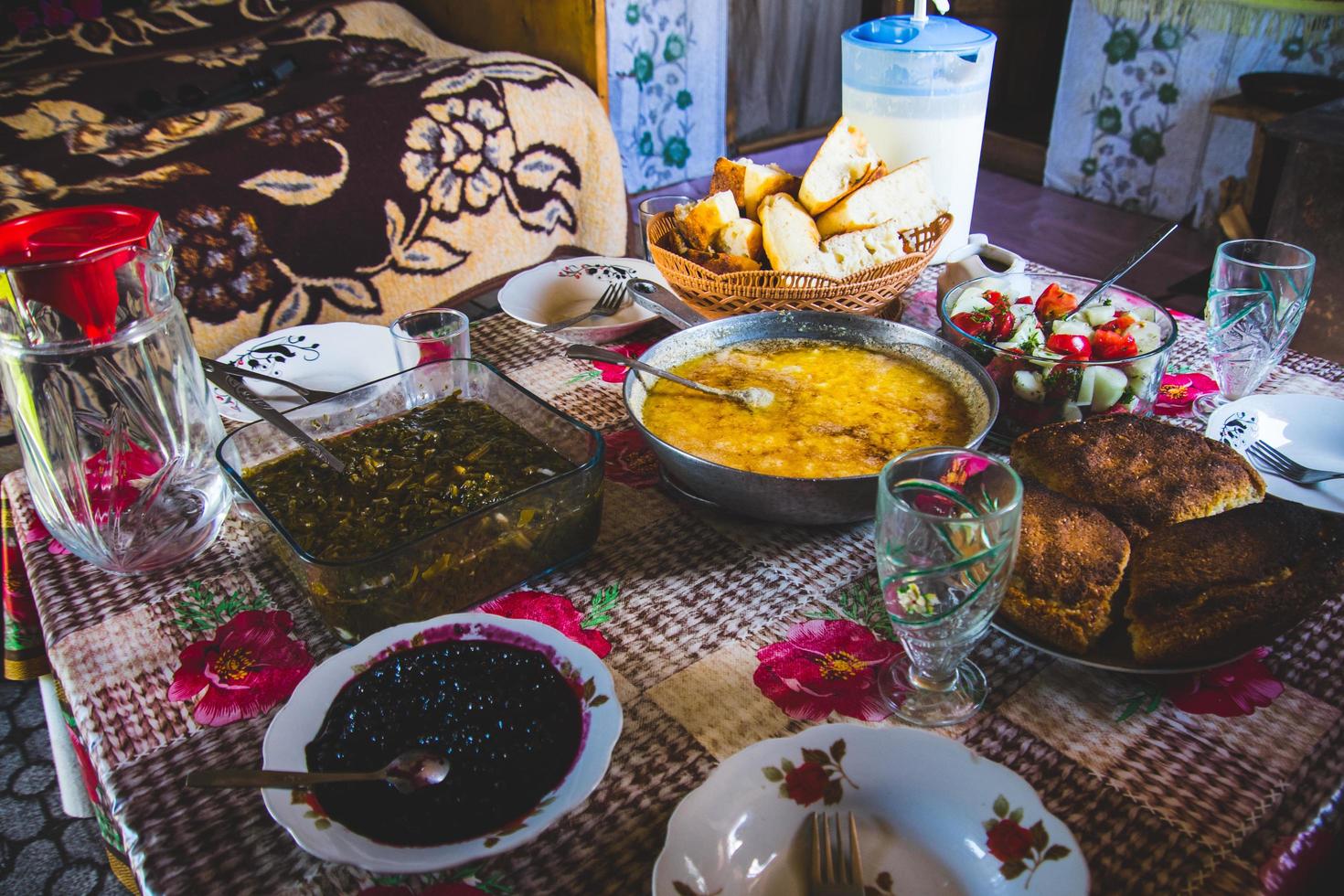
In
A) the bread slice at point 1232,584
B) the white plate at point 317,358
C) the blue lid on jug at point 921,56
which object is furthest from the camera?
the blue lid on jug at point 921,56

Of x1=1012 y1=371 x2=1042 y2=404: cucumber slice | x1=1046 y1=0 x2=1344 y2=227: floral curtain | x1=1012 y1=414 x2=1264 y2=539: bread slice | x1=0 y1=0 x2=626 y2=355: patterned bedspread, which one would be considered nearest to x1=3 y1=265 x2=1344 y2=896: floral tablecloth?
x1=1012 y1=414 x2=1264 y2=539: bread slice

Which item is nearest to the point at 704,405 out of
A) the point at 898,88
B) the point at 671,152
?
the point at 898,88

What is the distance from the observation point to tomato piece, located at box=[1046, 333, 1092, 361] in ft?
3.67

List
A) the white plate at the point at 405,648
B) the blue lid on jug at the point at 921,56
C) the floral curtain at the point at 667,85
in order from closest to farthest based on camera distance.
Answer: the white plate at the point at 405,648 < the blue lid on jug at the point at 921,56 < the floral curtain at the point at 667,85

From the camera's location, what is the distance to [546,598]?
0.92 metres

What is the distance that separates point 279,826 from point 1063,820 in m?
Answer: 0.59

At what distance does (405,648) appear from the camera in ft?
2.52

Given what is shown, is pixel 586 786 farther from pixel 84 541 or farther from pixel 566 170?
pixel 566 170

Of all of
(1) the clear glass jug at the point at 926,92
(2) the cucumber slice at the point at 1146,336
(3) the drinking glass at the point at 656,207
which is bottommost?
(2) the cucumber slice at the point at 1146,336

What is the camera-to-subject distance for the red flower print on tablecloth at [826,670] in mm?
799

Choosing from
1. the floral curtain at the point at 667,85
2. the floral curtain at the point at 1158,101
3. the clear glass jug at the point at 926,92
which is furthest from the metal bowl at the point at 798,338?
the floral curtain at the point at 1158,101

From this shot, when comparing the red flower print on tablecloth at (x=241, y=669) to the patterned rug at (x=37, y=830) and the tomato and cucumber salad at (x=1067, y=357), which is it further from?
the patterned rug at (x=37, y=830)

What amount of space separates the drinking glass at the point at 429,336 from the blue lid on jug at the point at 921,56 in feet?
3.03

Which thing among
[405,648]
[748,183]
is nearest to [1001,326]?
[748,183]
